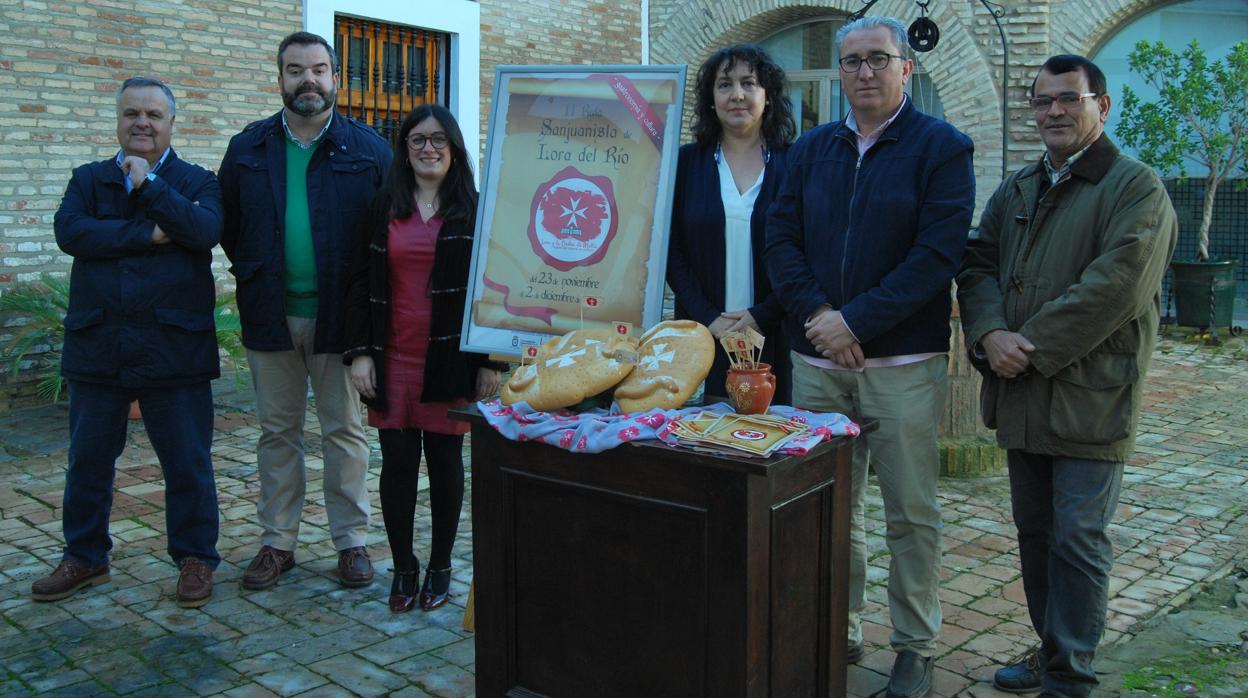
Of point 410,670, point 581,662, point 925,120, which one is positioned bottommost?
point 410,670

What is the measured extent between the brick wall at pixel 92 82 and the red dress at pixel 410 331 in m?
5.60

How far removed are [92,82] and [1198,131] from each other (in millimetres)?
10566

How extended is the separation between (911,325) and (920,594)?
857 millimetres

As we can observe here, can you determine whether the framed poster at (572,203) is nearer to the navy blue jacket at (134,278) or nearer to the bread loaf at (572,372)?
the bread loaf at (572,372)

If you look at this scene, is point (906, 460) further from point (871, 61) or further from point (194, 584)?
point (194, 584)

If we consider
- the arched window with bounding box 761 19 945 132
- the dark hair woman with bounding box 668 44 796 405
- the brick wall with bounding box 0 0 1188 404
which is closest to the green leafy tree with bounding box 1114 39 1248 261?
the brick wall with bounding box 0 0 1188 404

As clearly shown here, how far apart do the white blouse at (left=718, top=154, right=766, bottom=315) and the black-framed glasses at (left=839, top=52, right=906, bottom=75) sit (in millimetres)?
577

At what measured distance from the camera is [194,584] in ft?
15.4

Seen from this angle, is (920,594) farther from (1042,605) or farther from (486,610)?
(486,610)

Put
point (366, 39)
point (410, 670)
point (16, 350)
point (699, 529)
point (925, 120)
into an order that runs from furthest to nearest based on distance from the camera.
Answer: point (366, 39) < point (16, 350) < point (410, 670) < point (925, 120) < point (699, 529)

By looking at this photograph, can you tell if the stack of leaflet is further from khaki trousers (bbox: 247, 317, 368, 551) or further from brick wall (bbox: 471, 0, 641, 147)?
brick wall (bbox: 471, 0, 641, 147)

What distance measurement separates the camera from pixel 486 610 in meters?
3.52

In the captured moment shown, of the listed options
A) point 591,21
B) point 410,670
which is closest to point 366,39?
point 591,21

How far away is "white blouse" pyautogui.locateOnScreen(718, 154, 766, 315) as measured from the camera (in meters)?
4.06
